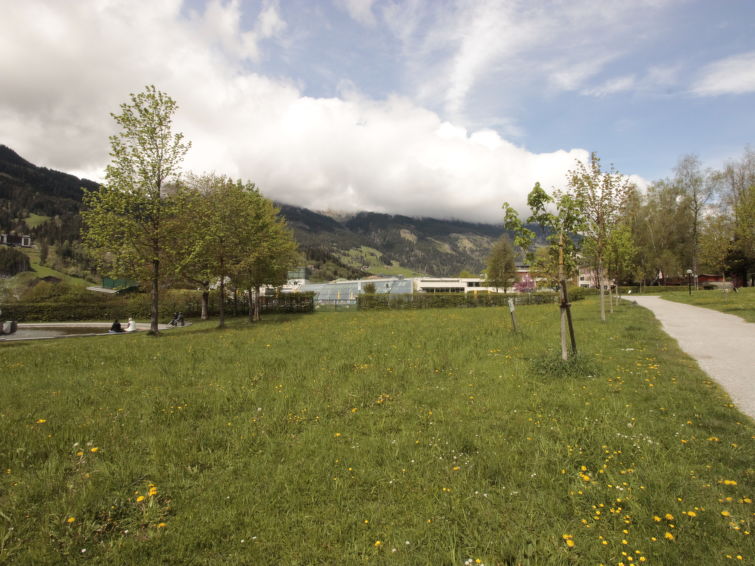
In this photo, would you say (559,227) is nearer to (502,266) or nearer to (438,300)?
(438,300)

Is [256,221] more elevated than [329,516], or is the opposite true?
[256,221]

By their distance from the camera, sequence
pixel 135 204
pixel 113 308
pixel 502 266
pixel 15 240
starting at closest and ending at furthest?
pixel 135 204, pixel 113 308, pixel 502 266, pixel 15 240

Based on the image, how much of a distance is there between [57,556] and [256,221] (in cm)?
2930

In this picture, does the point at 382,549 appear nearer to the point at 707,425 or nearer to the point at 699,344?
the point at 707,425

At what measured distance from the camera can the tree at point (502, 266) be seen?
80688 mm

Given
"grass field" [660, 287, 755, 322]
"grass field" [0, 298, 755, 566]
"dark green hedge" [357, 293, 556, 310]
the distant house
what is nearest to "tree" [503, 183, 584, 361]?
"grass field" [0, 298, 755, 566]

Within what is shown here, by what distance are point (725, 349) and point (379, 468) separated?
46.3ft

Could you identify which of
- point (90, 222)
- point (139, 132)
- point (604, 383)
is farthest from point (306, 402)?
point (139, 132)

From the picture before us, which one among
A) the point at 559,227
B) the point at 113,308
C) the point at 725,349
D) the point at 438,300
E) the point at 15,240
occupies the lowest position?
the point at 438,300

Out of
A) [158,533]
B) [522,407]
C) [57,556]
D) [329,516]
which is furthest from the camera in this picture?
[522,407]

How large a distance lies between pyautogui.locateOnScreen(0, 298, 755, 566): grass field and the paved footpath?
1.53ft

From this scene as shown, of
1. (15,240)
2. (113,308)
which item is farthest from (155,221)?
(15,240)

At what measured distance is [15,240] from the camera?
17075 centimetres

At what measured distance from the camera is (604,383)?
8.75 metres
